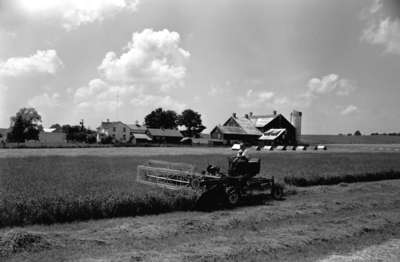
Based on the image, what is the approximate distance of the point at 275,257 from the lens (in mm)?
7426

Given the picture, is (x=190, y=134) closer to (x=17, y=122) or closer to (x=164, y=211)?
(x=17, y=122)

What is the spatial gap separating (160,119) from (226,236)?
5047 inches

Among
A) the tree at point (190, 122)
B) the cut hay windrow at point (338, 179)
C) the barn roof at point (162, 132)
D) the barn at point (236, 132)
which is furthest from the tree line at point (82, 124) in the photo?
the cut hay windrow at point (338, 179)

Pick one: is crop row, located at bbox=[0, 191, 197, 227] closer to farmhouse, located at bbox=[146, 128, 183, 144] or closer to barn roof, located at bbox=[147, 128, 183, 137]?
farmhouse, located at bbox=[146, 128, 183, 144]

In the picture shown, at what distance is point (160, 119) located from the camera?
13600cm

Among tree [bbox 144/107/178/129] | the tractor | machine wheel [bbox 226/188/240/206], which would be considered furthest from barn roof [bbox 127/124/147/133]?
machine wheel [bbox 226/188/240/206]

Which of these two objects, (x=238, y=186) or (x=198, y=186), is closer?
(x=198, y=186)

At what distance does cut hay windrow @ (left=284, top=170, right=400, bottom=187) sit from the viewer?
759 inches

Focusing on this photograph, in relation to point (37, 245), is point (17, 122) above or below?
above

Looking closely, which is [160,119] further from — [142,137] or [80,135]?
[80,135]

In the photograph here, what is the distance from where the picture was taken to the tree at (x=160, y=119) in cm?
13600

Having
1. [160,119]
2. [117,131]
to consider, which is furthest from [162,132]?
[160,119]

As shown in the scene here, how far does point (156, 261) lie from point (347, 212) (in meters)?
7.52

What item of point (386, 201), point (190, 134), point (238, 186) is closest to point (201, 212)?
point (238, 186)
